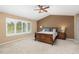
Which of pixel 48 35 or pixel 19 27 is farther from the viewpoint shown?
pixel 48 35

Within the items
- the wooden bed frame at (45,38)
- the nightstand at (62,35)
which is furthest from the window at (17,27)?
the nightstand at (62,35)

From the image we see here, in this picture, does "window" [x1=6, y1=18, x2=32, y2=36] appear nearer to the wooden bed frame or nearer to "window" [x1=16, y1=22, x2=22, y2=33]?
"window" [x1=16, y1=22, x2=22, y2=33]

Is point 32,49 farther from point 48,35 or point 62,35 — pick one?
point 62,35

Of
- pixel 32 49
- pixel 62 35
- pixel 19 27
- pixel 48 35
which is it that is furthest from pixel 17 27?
pixel 62 35

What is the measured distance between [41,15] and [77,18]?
2756 mm

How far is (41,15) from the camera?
4.75 metres

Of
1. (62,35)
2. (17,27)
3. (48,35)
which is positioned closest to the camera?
(17,27)

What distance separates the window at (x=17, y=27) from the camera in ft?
14.9

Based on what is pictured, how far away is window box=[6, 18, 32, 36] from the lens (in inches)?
Answer: 178

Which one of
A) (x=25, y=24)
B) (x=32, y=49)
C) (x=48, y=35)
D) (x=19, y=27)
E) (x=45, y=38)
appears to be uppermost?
(x=25, y=24)

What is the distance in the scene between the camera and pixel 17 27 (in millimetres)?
4656

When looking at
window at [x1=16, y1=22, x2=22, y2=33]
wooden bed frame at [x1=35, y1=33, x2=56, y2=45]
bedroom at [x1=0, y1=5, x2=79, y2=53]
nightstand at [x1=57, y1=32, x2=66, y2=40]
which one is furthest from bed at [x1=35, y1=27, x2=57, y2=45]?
nightstand at [x1=57, y1=32, x2=66, y2=40]
